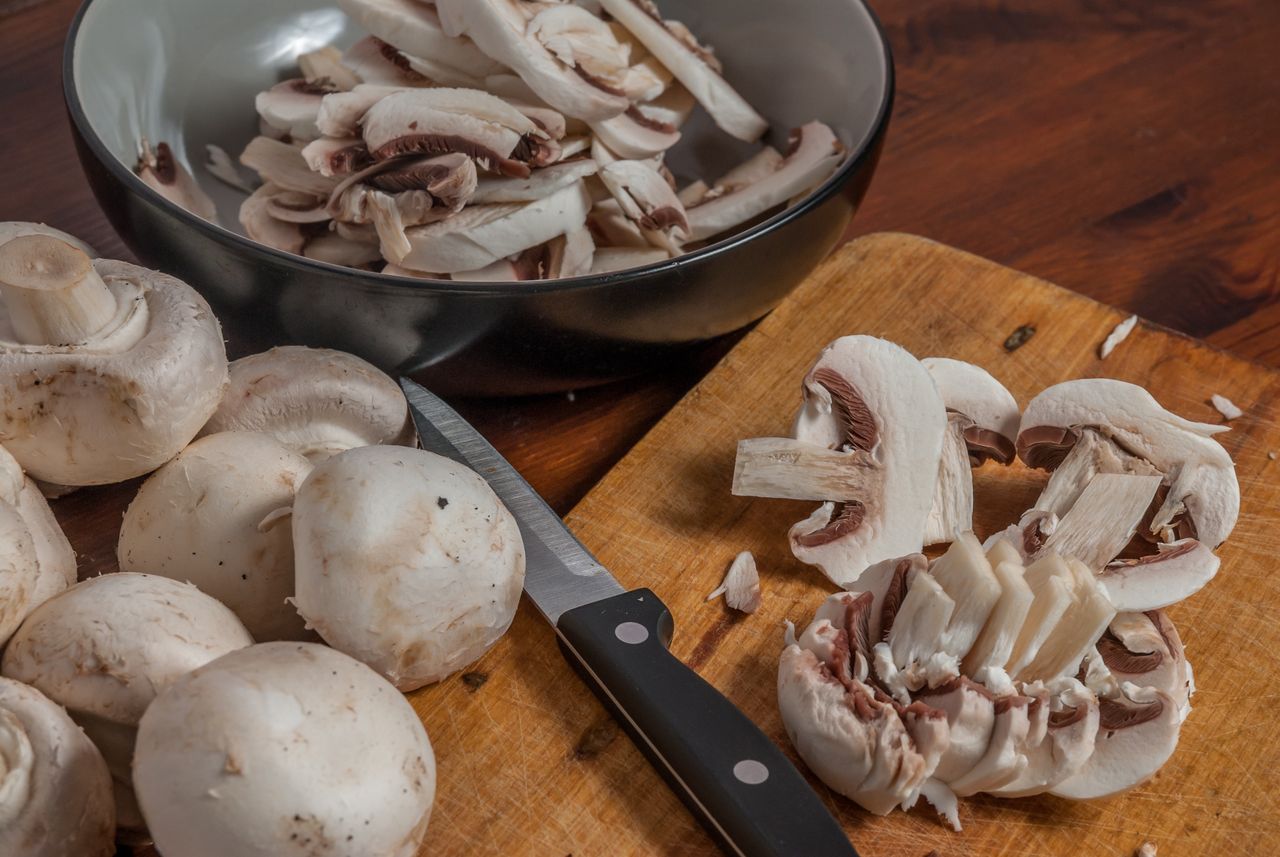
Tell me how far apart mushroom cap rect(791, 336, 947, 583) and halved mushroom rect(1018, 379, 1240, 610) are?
0.49 ft

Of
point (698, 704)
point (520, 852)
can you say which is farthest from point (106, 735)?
point (698, 704)

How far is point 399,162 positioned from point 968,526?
33.1 inches

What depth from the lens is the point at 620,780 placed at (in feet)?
4.05

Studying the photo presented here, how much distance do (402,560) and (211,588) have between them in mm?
214

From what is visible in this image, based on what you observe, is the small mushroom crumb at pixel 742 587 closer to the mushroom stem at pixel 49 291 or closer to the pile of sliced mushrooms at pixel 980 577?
the pile of sliced mushrooms at pixel 980 577

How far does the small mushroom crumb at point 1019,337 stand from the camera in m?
1.75

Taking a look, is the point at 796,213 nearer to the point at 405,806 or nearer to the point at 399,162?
the point at 399,162

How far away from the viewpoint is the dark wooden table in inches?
74.2

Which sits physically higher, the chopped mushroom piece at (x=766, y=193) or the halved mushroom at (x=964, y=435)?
the chopped mushroom piece at (x=766, y=193)

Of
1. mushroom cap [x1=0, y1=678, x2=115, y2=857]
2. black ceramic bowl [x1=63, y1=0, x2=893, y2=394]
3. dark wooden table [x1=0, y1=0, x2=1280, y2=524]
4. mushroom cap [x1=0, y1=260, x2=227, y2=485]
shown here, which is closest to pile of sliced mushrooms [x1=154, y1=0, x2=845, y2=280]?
black ceramic bowl [x1=63, y1=0, x2=893, y2=394]

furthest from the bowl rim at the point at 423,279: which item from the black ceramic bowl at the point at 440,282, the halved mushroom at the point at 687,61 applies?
the halved mushroom at the point at 687,61

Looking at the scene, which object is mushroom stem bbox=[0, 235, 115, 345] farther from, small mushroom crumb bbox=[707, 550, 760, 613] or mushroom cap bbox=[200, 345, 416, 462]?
small mushroom crumb bbox=[707, 550, 760, 613]

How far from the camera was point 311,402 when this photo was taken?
1367 mm

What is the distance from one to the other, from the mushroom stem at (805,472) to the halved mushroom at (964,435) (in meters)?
0.10
